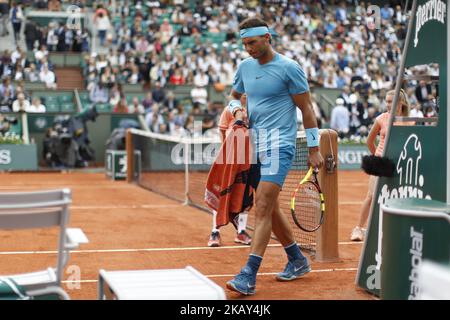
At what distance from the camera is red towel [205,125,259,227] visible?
800 cm

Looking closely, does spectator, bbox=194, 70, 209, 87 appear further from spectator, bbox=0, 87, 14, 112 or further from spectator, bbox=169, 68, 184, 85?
spectator, bbox=0, 87, 14, 112

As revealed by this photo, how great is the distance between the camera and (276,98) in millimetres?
6660

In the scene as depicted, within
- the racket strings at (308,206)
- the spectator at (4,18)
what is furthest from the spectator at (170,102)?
the racket strings at (308,206)

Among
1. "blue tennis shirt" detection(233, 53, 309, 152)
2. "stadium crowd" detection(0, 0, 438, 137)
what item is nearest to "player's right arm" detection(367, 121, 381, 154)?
"blue tennis shirt" detection(233, 53, 309, 152)

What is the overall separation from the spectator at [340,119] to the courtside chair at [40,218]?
22.2 meters

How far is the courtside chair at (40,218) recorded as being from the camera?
14.6 feet

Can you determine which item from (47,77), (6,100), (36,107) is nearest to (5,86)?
(6,100)

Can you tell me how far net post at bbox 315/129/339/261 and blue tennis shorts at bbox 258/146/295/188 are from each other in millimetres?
1849

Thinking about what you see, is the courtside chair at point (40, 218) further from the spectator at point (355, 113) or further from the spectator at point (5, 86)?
the spectator at point (355, 113)

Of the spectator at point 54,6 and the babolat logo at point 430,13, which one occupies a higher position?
the spectator at point 54,6

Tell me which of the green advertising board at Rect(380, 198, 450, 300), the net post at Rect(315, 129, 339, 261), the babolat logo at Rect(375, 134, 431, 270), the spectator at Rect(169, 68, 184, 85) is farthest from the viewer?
the spectator at Rect(169, 68, 184, 85)

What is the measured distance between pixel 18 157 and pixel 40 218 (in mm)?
19530

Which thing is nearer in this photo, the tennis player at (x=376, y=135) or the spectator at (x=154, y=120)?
the tennis player at (x=376, y=135)

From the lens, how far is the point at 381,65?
109 ft
